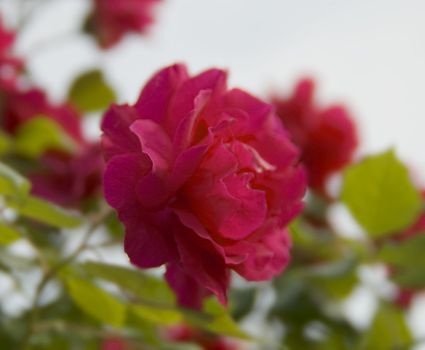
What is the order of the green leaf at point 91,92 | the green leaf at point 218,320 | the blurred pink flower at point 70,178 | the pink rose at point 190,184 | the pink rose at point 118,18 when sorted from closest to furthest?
the pink rose at point 190,184 → the green leaf at point 218,320 → the blurred pink flower at point 70,178 → the green leaf at point 91,92 → the pink rose at point 118,18

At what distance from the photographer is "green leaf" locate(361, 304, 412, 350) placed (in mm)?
732

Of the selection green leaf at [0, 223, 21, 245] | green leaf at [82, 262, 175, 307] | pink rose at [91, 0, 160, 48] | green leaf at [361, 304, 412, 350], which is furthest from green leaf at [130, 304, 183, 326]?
pink rose at [91, 0, 160, 48]

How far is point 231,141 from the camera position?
0.45 m

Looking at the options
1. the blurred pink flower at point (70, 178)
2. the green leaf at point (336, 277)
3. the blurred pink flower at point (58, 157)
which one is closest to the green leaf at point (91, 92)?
the blurred pink flower at point (58, 157)

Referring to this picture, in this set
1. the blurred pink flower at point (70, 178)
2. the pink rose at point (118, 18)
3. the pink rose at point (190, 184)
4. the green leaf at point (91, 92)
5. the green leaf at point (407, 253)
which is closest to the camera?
the pink rose at point (190, 184)

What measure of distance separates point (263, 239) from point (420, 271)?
27 centimetres

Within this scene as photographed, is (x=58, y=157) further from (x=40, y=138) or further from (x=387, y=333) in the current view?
(x=387, y=333)

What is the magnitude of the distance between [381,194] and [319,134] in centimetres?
35

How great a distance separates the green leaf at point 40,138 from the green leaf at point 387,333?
0.33m

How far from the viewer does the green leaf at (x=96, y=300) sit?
0.56 metres

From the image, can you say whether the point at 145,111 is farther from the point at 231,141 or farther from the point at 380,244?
the point at 380,244

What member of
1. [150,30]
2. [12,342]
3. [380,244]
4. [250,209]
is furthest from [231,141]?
[150,30]

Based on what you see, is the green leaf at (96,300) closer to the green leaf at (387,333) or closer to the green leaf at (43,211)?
the green leaf at (43,211)

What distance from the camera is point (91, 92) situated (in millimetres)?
1017
